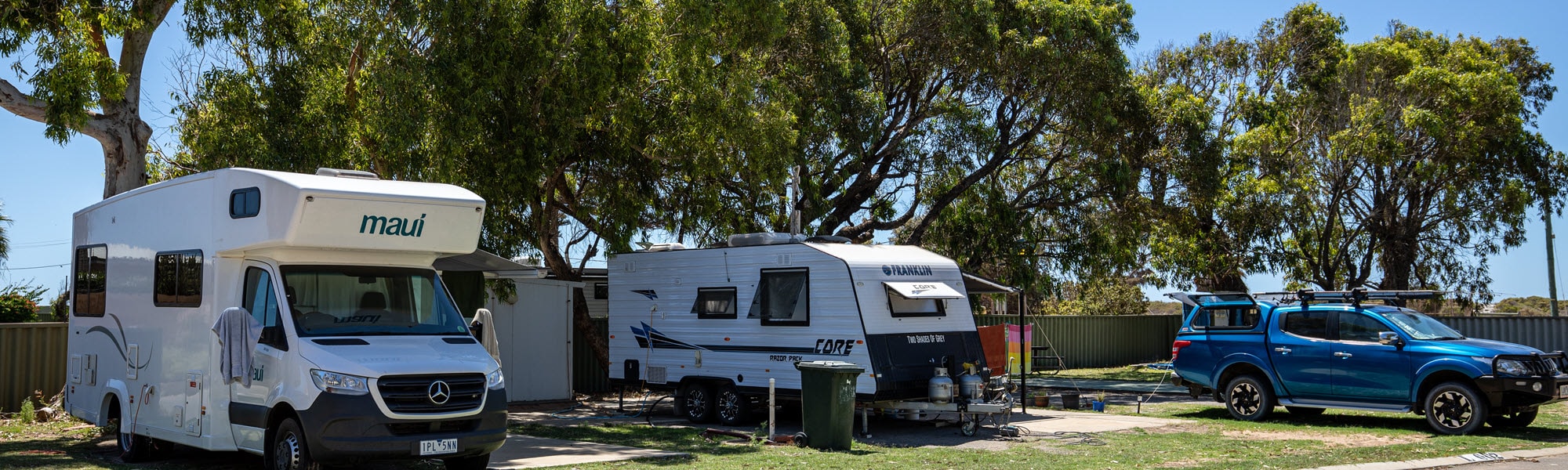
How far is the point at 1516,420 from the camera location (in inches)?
579

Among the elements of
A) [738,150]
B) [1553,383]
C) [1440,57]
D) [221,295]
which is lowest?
[1553,383]

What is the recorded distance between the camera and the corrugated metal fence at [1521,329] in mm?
25375

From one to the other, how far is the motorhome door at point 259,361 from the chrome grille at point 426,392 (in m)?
0.96

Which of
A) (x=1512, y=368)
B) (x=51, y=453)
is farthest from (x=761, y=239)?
(x=1512, y=368)

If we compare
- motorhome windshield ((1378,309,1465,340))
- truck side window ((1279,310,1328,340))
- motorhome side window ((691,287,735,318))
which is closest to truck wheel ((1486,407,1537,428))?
motorhome windshield ((1378,309,1465,340))

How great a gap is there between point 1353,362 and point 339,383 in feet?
39.2

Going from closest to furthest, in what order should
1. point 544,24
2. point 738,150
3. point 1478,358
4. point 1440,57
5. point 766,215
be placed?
point 1478,358 < point 544,24 < point 738,150 < point 766,215 < point 1440,57

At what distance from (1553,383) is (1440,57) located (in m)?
19.0

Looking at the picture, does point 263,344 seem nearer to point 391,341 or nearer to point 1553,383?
point 391,341

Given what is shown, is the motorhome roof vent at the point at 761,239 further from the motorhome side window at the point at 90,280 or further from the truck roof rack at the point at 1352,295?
the motorhome side window at the point at 90,280

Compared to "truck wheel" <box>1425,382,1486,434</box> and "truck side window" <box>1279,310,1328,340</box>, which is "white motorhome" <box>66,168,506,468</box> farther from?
"truck wheel" <box>1425,382,1486,434</box>

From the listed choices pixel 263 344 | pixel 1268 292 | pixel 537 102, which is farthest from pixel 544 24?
pixel 1268 292

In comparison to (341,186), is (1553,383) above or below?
below

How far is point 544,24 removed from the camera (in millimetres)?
16078
